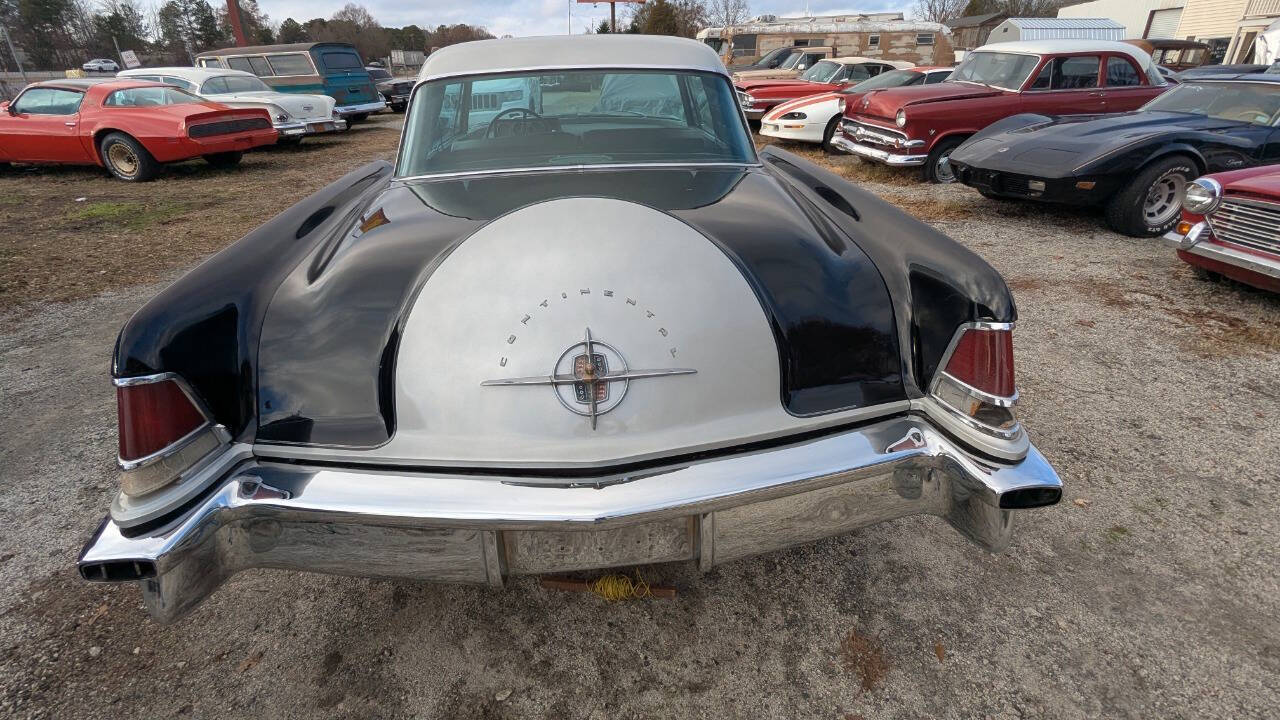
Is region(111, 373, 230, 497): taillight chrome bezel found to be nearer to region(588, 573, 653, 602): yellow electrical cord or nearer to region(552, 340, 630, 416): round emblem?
Answer: region(552, 340, 630, 416): round emblem

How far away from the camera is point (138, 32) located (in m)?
56.2

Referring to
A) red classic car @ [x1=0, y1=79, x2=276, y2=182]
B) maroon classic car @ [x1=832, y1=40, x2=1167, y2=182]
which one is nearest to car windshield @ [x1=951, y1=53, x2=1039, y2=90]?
Answer: maroon classic car @ [x1=832, y1=40, x2=1167, y2=182]

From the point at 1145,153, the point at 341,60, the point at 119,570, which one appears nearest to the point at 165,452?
the point at 119,570

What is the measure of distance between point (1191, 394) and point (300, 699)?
412 centimetres

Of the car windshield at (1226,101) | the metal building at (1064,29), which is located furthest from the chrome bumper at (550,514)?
the metal building at (1064,29)

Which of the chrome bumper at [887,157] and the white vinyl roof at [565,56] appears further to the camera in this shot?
the chrome bumper at [887,157]

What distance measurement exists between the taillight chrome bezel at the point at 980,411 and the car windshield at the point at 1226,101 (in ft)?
21.0

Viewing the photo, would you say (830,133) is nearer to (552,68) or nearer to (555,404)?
(552,68)

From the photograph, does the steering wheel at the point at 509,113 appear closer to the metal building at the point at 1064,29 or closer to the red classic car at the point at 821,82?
the red classic car at the point at 821,82

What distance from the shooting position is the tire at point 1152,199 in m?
5.55

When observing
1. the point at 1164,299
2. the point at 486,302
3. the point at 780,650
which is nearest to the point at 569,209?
the point at 486,302

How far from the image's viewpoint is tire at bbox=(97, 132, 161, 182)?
8758 millimetres

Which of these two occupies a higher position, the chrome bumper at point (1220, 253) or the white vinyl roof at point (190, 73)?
the white vinyl roof at point (190, 73)

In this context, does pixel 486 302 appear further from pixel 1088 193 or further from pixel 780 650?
pixel 1088 193
